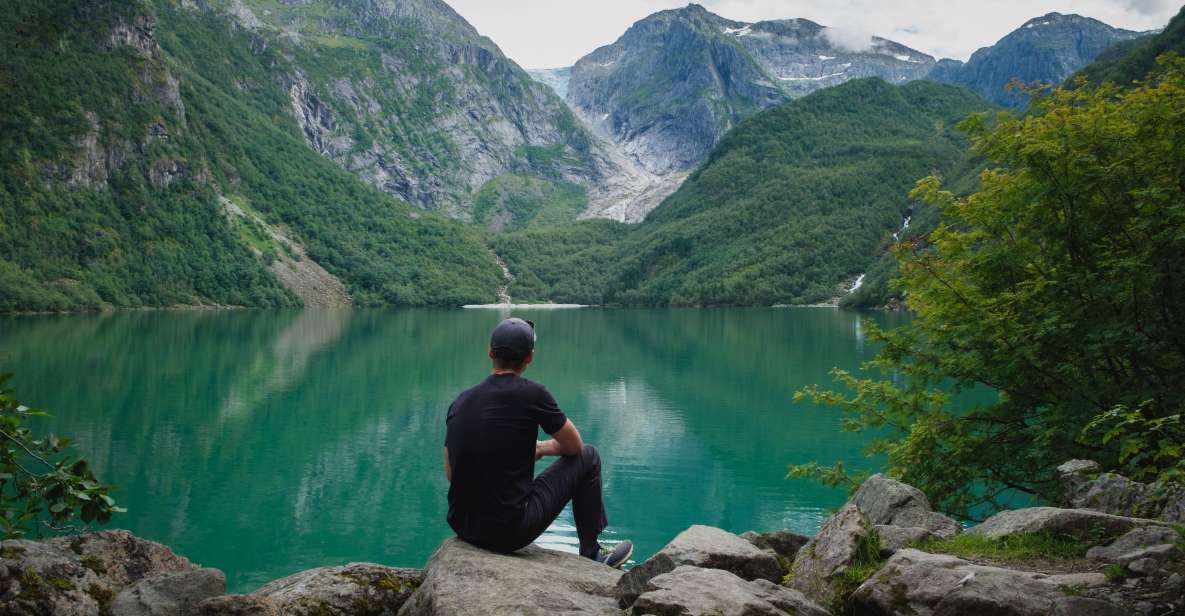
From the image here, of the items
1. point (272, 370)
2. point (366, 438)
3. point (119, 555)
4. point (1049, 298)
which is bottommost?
point (272, 370)

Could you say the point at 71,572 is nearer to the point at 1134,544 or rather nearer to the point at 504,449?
the point at 504,449

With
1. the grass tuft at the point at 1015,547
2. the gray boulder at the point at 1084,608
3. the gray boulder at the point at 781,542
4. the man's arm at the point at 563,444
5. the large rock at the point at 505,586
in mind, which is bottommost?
Answer: the gray boulder at the point at 781,542

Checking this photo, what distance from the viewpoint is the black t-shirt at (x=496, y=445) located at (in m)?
7.85

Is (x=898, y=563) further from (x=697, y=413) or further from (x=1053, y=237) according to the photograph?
(x=697, y=413)

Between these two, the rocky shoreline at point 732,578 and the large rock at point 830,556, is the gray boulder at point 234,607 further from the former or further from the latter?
the large rock at point 830,556

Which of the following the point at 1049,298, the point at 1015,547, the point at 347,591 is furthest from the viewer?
the point at 1049,298

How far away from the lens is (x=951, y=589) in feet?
21.3

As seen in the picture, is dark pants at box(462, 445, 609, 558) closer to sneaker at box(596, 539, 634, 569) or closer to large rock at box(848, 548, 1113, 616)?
sneaker at box(596, 539, 634, 569)

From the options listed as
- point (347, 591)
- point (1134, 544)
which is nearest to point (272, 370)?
point (347, 591)

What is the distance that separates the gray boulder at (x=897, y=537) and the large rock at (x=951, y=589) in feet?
3.36

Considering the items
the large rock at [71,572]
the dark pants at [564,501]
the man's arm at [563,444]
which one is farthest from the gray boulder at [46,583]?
the man's arm at [563,444]

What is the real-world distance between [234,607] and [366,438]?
96.6ft

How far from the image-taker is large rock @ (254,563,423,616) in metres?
8.20

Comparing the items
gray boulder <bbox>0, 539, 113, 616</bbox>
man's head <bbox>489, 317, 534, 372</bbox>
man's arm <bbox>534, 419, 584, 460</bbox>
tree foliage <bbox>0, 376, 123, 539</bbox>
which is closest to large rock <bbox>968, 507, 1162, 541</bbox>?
man's arm <bbox>534, 419, 584, 460</bbox>
